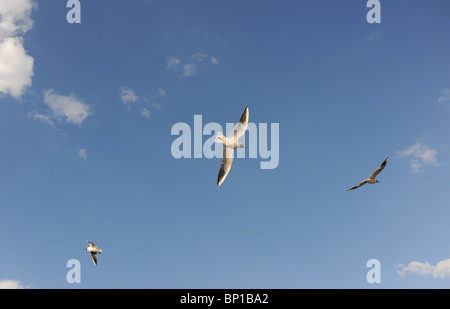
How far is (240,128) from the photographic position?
26188 millimetres

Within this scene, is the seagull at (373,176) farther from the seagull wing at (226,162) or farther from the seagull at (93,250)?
the seagull at (93,250)

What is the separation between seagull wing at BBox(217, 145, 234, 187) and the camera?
24.5 metres

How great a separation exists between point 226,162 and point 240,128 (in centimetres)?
339

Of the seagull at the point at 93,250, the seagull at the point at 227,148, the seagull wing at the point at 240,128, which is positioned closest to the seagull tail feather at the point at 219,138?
the seagull at the point at 227,148

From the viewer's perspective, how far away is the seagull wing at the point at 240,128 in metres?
25.5

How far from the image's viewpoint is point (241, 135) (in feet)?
84.5

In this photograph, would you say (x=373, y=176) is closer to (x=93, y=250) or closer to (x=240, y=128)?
(x=240, y=128)

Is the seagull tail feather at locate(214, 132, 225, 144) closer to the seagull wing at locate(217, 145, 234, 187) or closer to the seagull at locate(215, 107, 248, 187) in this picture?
the seagull at locate(215, 107, 248, 187)

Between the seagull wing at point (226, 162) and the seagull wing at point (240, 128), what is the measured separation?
40.0 inches

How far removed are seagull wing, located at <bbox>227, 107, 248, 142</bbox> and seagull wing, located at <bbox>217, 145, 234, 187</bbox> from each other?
102cm
